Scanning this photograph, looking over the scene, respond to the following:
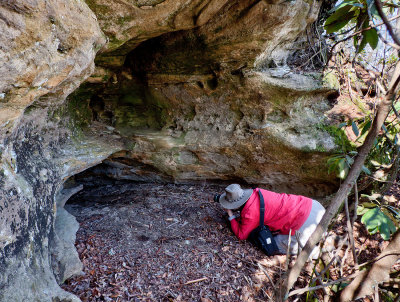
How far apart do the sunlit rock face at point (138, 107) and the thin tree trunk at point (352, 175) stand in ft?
7.01

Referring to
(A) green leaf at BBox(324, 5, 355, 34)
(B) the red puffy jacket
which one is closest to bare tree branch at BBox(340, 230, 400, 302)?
(B) the red puffy jacket

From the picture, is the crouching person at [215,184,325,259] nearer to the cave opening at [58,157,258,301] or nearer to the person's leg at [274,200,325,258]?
the person's leg at [274,200,325,258]

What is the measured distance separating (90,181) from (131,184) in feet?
2.98

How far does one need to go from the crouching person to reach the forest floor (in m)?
0.23

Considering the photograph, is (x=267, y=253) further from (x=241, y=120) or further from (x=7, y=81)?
(x=7, y=81)

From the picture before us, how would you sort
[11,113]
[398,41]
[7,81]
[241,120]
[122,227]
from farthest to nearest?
[241,120]
[122,227]
[11,113]
[7,81]
[398,41]

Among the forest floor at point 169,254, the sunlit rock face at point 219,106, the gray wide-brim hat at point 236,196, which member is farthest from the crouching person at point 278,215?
the sunlit rock face at point 219,106

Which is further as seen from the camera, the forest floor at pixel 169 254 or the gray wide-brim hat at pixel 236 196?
the gray wide-brim hat at pixel 236 196

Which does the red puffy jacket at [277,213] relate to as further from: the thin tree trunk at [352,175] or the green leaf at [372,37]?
the green leaf at [372,37]

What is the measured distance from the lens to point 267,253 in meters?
3.67

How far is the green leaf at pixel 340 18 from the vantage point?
176cm

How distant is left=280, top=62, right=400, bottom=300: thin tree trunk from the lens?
1.45m

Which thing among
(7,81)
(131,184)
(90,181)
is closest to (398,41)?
(7,81)

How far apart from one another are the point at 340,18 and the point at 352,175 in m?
1.12
